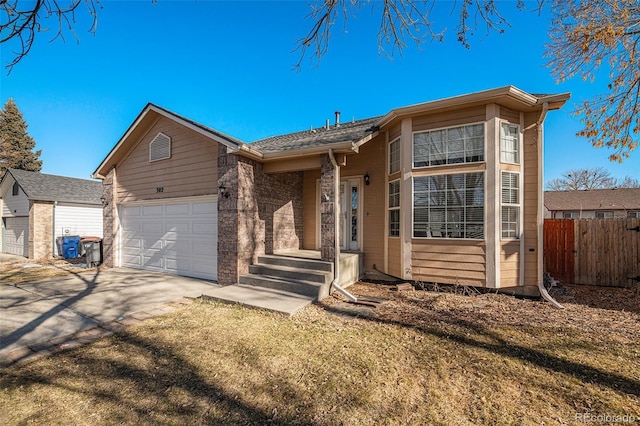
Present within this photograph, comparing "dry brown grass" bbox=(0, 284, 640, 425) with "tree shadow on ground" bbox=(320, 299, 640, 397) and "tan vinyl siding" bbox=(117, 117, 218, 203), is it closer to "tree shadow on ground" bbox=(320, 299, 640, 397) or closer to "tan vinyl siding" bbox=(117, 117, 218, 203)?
"tree shadow on ground" bbox=(320, 299, 640, 397)

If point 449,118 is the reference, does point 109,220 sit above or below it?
below

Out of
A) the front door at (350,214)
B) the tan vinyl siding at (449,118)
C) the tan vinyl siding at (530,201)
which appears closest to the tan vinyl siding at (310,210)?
the front door at (350,214)

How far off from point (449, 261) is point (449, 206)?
1.35 metres

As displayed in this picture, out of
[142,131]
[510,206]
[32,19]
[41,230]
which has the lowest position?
[41,230]

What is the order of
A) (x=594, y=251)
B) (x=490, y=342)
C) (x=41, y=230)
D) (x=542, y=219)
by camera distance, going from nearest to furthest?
(x=490, y=342) < (x=542, y=219) < (x=594, y=251) < (x=41, y=230)

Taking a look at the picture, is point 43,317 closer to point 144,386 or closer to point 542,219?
point 144,386

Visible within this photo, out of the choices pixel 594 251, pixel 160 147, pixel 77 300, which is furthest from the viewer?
pixel 160 147

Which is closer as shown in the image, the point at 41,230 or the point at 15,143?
the point at 41,230

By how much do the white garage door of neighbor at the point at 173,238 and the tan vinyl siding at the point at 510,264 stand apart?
735 cm

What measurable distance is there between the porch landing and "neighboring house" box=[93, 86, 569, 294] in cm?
38

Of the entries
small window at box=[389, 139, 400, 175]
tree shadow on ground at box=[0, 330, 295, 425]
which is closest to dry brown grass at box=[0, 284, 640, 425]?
tree shadow on ground at box=[0, 330, 295, 425]

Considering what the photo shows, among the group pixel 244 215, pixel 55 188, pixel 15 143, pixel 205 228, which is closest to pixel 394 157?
pixel 244 215

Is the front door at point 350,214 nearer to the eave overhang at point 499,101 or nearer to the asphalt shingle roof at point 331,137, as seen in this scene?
the asphalt shingle roof at point 331,137

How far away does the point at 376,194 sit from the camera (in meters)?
7.98
